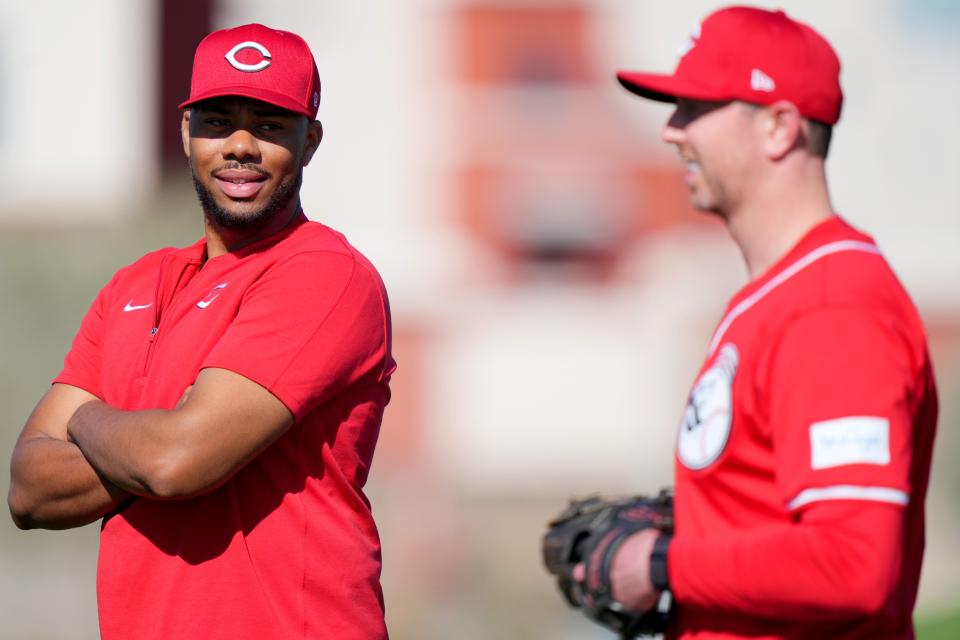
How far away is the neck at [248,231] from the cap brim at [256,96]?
23cm

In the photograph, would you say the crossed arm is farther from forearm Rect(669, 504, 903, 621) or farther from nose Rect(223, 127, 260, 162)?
forearm Rect(669, 504, 903, 621)

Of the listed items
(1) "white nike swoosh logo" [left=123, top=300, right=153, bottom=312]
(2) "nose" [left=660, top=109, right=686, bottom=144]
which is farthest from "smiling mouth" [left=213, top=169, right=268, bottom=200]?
(2) "nose" [left=660, top=109, right=686, bottom=144]

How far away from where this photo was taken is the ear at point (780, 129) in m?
3.11

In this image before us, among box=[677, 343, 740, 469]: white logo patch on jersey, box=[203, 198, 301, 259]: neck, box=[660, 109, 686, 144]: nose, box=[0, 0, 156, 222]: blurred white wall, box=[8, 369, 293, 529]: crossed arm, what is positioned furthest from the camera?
box=[0, 0, 156, 222]: blurred white wall

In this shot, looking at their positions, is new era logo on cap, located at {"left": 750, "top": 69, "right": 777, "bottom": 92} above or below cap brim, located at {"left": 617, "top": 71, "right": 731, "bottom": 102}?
above

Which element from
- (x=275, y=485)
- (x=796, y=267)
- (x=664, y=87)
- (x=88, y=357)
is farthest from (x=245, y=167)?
(x=796, y=267)

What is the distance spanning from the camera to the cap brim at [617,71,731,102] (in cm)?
315

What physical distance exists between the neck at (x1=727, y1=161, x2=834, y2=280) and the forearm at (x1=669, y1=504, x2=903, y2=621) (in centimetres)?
58

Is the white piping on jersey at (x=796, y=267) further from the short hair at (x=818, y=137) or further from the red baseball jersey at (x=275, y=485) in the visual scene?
the red baseball jersey at (x=275, y=485)

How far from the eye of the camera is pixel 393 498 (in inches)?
694

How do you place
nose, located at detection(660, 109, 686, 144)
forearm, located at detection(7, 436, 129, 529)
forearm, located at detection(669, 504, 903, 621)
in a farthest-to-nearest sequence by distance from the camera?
forearm, located at detection(7, 436, 129, 529), nose, located at detection(660, 109, 686, 144), forearm, located at detection(669, 504, 903, 621)

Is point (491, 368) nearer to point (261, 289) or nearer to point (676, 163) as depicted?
point (676, 163)

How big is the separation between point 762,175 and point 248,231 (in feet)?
4.35

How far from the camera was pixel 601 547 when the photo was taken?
122 inches
